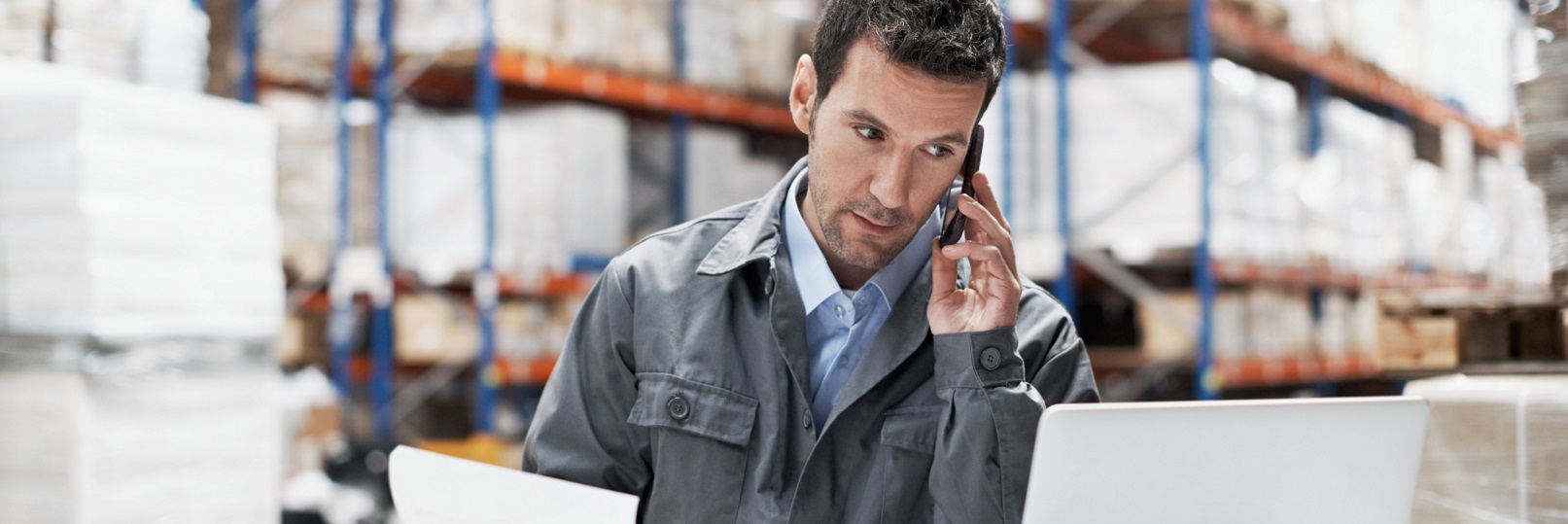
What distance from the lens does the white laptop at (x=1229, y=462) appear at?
1.17 metres

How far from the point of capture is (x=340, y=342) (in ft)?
18.5

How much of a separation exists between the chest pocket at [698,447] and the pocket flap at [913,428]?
0.66 ft

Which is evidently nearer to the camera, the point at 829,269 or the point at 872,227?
the point at 872,227

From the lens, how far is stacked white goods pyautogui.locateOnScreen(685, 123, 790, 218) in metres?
5.86

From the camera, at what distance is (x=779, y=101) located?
6258mm

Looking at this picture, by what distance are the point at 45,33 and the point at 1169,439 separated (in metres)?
3.29

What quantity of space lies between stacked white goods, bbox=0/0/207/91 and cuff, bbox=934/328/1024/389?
281cm

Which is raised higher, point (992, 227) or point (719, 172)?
point (719, 172)

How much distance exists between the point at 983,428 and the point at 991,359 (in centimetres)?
9

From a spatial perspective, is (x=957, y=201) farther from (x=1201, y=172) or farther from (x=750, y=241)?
(x=1201, y=172)

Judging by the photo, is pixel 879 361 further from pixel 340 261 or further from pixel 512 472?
pixel 340 261

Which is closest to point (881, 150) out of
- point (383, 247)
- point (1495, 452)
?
point (1495, 452)

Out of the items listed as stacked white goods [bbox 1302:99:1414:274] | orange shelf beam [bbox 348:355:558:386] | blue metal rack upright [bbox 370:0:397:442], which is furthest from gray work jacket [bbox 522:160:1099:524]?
stacked white goods [bbox 1302:99:1414:274]

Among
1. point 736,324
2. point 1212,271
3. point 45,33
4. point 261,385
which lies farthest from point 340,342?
point 736,324
